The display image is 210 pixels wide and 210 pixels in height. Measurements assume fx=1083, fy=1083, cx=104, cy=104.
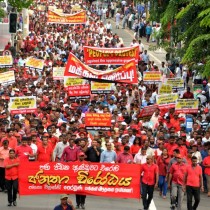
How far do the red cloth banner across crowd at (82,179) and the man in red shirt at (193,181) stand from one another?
3.07 feet

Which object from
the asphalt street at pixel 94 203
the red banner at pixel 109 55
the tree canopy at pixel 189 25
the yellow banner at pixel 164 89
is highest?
the tree canopy at pixel 189 25

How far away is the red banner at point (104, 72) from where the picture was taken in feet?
99.1

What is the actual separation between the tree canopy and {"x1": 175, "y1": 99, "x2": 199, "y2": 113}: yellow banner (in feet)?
3.75

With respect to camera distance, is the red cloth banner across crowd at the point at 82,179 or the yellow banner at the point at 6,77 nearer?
the red cloth banner across crowd at the point at 82,179

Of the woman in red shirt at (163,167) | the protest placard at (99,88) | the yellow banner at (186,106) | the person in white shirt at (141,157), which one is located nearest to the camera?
the person in white shirt at (141,157)

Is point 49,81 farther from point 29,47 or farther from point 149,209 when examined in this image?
point 149,209

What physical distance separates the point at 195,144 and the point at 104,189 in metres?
3.89

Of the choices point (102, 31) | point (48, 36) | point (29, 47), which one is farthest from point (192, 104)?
point (102, 31)

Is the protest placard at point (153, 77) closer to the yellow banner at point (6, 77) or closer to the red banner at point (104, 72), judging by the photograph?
the red banner at point (104, 72)

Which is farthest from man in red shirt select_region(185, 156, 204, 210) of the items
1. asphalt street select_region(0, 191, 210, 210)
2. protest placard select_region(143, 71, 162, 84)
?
protest placard select_region(143, 71, 162, 84)

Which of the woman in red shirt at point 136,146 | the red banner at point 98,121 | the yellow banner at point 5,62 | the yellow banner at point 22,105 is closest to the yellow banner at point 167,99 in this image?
the red banner at point 98,121

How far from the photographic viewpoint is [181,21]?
26.8 metres

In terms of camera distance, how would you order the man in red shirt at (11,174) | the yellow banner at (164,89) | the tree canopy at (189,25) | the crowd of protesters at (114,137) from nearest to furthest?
the man in red shirt at (11,174) < the crowd of protesters at (114,137) < the tree canopy at (189,25) < the yellow banner at (164,89)

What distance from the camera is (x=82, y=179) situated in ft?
64.9
